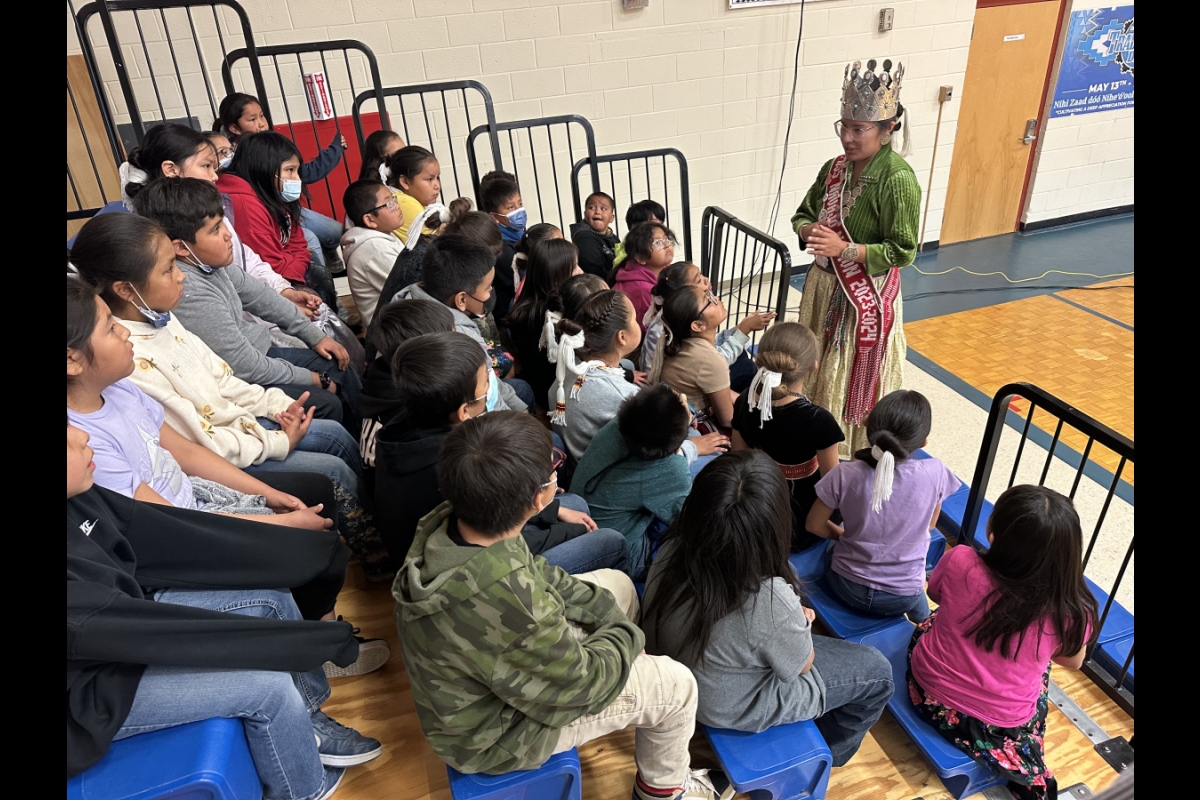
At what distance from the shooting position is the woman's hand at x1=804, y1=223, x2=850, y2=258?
2639mm

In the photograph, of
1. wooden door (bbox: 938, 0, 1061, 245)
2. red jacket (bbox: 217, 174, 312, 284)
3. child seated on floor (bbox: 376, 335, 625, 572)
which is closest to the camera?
child seated on floor (bbox: 376, 335, 625, 572)

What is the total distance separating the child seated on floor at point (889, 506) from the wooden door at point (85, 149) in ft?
12.3

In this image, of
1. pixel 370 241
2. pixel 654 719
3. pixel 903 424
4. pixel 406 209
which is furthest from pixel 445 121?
pixel 654 719

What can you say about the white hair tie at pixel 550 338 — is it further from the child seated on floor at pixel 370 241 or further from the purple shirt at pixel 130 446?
the purple shirt at pixel 130 446

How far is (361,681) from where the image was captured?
1.80 meters

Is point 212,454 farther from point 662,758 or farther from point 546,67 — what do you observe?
point 546,67

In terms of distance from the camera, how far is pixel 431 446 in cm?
168

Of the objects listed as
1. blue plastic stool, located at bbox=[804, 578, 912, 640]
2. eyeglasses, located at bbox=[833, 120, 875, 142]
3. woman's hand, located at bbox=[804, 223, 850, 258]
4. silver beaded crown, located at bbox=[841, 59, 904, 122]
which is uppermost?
silver beaded crown, located at bbox=[841, 59, 904, 122]

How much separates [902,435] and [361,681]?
59.8 inches

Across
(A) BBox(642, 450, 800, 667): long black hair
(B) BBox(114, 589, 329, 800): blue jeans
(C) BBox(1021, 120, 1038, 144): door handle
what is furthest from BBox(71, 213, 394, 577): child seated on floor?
(C) BBox(1021, 120, 1038, 144): door handle

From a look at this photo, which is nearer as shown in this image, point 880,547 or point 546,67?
point 880,547

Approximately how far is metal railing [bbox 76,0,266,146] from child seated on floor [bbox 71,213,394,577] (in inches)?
84.9

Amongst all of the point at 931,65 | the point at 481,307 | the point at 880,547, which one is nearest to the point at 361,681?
the point at 481,307

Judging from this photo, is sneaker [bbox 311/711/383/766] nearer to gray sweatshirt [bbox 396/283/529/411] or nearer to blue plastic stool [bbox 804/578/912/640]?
gray sweatshirt [bbox 396/283/529/411]
